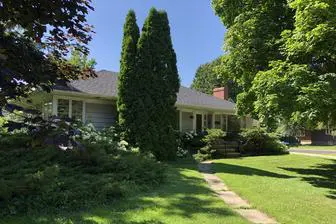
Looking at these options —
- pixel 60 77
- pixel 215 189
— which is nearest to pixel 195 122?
pixel 215 189

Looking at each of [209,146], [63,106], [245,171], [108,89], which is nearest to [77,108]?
A: [63,106]

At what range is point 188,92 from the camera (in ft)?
94.4

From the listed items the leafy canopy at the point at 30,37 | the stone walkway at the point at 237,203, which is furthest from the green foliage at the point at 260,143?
the leafy canopy at the point at 30,37

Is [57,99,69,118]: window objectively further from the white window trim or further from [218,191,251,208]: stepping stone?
[218,191,251,208]: stepping stone

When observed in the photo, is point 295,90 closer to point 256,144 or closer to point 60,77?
point 60,77

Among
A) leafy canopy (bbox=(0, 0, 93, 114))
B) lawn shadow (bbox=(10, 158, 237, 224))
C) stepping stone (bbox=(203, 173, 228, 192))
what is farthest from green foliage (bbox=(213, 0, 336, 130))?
leafy canopy (bbox=(0, 0, 93, 114))

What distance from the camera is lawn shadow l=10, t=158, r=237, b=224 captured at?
6.83 m

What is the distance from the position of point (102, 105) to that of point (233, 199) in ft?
40.3

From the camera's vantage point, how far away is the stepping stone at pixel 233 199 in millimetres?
8725

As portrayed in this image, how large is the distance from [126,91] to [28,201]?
34.5 feet

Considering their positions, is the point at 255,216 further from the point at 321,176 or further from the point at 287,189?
the point at 321,176

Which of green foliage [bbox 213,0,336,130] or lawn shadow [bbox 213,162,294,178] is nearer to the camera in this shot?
green foliage [bbox 213,0,336,130]

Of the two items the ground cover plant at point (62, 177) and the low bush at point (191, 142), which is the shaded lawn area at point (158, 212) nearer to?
the ground cover plant at point (62, 177)

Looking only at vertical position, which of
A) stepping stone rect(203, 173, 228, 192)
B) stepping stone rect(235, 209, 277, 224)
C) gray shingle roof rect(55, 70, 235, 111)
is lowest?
stepping stone rect(235, 209, 277, 224)
